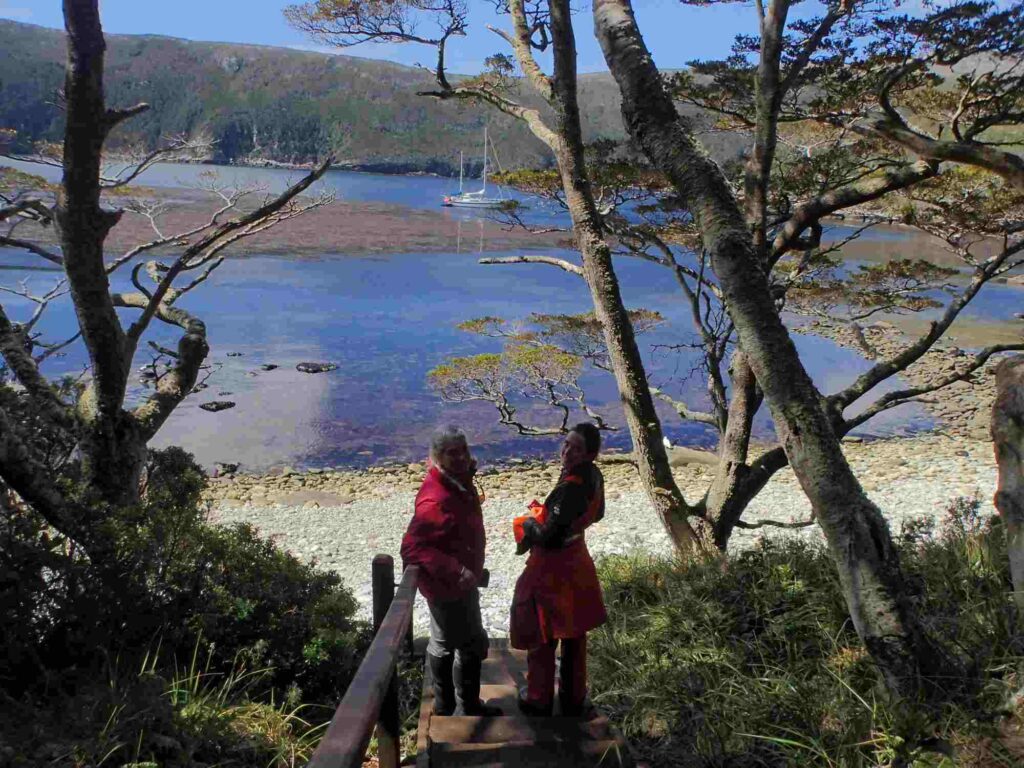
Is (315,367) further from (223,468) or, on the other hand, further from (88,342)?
(88,342)

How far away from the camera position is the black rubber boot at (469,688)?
3055 mm

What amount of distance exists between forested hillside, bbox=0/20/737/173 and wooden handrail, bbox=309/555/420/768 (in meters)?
53.2

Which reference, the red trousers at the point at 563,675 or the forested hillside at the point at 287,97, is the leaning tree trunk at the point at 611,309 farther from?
the forested hillside at the point at 287,97

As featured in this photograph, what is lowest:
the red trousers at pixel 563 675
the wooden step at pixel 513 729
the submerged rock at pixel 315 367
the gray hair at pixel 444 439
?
the submerged rock at pixel 315 367

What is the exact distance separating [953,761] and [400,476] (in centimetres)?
1436

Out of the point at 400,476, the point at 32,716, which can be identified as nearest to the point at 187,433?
the point at 400,476

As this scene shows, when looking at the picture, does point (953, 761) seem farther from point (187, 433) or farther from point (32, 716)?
point (187, 433)

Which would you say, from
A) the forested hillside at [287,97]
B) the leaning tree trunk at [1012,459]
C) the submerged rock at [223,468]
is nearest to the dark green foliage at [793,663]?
the leaning tree trunk at [1012,459]

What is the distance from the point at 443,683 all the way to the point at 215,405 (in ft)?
59.2

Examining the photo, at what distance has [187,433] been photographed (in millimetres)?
18109

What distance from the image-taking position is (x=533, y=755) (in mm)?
2715

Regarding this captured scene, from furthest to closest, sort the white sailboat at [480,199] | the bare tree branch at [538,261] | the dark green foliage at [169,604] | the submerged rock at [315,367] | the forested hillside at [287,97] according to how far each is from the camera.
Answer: the forested hillside at [287,97]
the submerged rock at [315,367]
the white sailboat at [480,199]
the bare tree branch at [538,261]
the dark green foliage at [169,604]

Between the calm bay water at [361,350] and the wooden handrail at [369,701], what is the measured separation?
731 cm

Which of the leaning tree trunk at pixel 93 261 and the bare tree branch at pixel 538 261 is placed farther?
the bare tree branch at pixel 538 261
